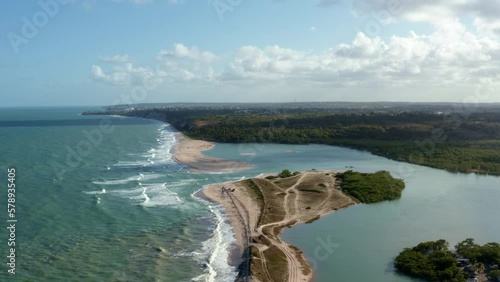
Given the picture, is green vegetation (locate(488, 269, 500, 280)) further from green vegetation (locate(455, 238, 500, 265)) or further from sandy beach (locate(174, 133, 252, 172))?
sandy beach (locate(174, 133, 252, 172))

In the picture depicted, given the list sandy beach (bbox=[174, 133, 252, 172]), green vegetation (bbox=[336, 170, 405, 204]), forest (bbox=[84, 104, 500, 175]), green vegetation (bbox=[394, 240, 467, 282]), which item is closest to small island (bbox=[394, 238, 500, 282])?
green vegetation (bbox=[394, 240, 467, 282])

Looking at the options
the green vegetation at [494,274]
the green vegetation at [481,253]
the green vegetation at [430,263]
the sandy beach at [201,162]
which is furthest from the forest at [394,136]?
the green vegetation at [494,274]

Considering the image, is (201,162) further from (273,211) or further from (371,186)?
(273,211)

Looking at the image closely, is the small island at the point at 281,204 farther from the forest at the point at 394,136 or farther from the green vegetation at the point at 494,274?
the forest at the point at 394,136

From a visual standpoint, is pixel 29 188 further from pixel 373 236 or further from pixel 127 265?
pixel 373 236

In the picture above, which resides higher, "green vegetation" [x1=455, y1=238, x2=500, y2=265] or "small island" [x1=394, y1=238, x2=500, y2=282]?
"green vegetation" [x1=455, y1=238, x2=500, y2=265]

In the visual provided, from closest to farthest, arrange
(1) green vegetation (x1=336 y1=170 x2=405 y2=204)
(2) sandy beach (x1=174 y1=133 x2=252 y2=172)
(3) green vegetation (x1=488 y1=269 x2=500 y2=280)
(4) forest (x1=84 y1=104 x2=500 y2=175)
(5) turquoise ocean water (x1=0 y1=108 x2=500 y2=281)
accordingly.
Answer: (3) green vegetation (x1=488 y1=269 x2=500 y2=280) → (5) turquoise ocean water (x1=0 y1=108 x2=500 y2=281) → (1) green vegetation (x1=336 y1=170 x2=405 y2=204) → (2) sandy beach (x1=174 y1=133 x2=252 y2=172) → (4) forest (x1=84 y1=104 x2=500 y2=175)

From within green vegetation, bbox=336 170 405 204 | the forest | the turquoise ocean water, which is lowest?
the turquoise ocean water

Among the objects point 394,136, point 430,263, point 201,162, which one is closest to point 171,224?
point 430,263
